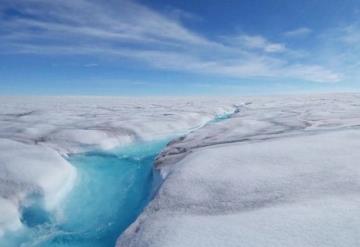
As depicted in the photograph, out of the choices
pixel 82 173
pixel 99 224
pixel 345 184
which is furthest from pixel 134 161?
pixel 345 184

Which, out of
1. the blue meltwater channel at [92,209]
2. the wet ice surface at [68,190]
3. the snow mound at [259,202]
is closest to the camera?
the snow mound at [259,202]

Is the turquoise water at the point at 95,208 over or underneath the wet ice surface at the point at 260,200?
underneath

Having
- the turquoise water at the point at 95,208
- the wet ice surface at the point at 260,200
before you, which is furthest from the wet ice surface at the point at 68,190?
the wet ice surface at the point at 260,200

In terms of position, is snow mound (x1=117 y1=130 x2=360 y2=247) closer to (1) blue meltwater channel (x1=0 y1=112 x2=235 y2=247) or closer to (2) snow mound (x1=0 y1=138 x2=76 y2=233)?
(1) blue meltwater channel (x1=0 y1=112 x2=235 y2=247)

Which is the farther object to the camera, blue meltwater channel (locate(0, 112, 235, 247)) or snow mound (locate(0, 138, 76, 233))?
snow mound (locate(0, 138, 76, 233))

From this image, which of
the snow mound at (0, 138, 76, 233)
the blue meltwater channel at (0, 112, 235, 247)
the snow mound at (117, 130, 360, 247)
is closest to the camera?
the snow mound at (117, 130, 360, 247)

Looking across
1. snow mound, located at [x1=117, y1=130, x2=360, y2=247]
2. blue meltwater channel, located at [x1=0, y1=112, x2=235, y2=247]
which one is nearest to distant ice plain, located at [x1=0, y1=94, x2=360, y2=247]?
snow mound, located at [x1=117, y1=130, x2=360, y2=247]

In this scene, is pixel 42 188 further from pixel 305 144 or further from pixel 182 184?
pixel 305 144

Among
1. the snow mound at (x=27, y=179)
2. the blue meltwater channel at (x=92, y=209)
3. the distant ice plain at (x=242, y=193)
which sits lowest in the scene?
the blue meltwater channel at (x=92, y=209)

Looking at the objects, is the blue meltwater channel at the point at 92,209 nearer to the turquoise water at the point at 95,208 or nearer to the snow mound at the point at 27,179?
the turquoise water at the point at 95,208

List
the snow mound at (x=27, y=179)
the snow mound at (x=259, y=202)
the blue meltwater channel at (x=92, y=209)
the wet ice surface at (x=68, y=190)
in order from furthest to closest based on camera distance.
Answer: the snow mound at (x=27, y=179) → the wet ice surface at (x=68, y=190) → the blue meltwater channel at (x=92, y=209) → the snow mound at (x=259, y=202)
